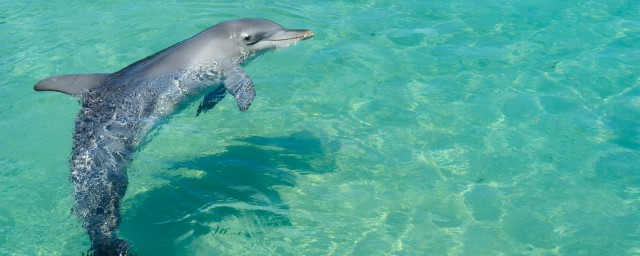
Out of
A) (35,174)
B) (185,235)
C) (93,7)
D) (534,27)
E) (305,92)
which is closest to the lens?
(185,235)

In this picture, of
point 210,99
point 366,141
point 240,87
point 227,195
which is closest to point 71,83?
point 210,99

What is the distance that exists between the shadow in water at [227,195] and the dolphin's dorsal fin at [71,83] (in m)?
1.35

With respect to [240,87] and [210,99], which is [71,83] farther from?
[240,87]

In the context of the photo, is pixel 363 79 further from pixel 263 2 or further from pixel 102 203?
pixel 102 203

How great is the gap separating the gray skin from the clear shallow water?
69 cm

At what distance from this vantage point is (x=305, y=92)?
9312 millimetres

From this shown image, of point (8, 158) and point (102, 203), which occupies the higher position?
point (102, 203)

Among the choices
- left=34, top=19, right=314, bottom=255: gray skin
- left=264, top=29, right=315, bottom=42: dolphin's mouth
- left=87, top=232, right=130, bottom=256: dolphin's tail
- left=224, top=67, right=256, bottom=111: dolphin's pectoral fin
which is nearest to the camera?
left=87, top=232, right=130, bottom=256: dolphin's tail

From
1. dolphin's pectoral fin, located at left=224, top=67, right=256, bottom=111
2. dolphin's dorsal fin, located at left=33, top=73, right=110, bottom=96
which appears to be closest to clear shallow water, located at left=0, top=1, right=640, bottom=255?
dolphin's pectoral fin, located at left=224, top=67, right=256, bottom=111

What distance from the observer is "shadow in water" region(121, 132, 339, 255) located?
21.6 feet

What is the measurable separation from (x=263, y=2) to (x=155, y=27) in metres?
2.34

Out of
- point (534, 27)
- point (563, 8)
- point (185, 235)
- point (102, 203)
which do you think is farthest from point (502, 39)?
point (102, 203)

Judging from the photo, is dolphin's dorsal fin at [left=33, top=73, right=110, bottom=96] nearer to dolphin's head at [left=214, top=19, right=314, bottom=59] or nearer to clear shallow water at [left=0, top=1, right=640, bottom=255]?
clear shallow water at [left=0, top=1, right=640, bottom=255]

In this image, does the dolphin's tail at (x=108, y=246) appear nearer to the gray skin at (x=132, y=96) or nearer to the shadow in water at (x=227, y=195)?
the gray skin at (x=132, y=96)
